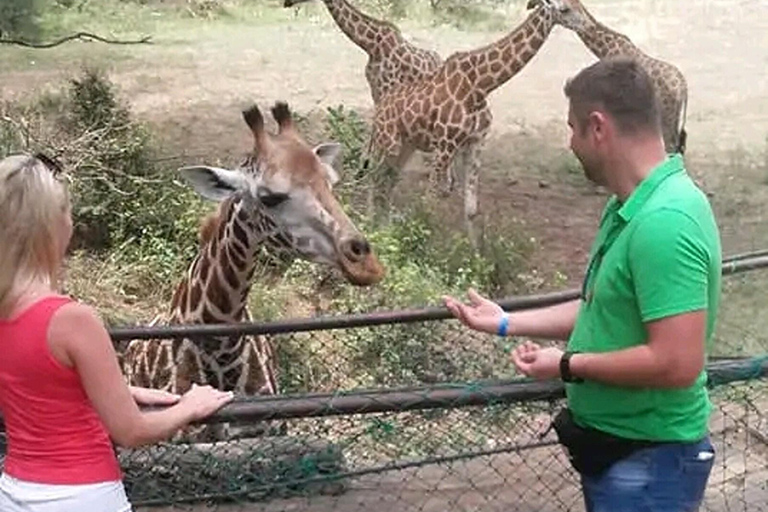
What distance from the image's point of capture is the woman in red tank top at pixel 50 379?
2350 mm

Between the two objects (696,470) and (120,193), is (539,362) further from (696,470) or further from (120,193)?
(120,193)

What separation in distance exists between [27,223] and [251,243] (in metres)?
2.34

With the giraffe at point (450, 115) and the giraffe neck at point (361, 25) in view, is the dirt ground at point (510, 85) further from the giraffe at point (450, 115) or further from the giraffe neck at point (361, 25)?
the giraffe neck at point (361, 25)

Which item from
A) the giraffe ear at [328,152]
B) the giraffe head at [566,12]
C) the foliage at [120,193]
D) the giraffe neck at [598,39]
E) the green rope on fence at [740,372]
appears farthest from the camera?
the giraffe neck at [598,39]

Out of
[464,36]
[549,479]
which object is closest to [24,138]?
[549,479]

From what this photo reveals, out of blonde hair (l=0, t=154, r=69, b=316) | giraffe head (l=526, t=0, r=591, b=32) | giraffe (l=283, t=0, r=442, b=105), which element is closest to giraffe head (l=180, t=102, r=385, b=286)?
blonde hair (l=0, t=154, r=69, b=316)

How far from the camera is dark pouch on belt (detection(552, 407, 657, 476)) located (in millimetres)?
2586

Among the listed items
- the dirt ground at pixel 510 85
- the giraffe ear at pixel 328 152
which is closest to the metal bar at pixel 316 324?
the giraffe ear at pixel 328 152

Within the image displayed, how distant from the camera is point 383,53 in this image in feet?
36.6

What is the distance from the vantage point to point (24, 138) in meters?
8.56

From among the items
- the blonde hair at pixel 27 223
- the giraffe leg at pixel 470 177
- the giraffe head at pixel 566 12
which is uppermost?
the blonde hair at pixel 27 223

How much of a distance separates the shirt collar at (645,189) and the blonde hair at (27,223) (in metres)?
0.97

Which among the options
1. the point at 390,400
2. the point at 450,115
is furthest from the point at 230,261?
the point at 450,115

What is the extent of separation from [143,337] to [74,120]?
6.95 m
